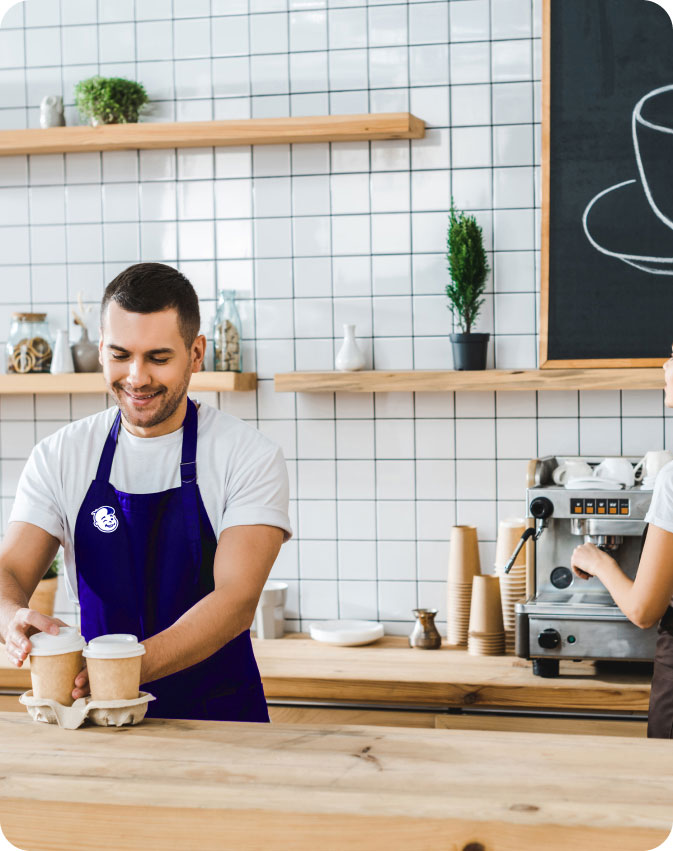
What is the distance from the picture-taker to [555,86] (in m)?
2.81

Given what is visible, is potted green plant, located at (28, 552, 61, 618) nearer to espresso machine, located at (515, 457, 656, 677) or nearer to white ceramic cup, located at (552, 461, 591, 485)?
espresso machine, located at (515, 457, 656, 677)

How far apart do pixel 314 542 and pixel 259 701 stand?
119cm

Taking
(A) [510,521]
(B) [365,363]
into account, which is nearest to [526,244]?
(B) [365,363]

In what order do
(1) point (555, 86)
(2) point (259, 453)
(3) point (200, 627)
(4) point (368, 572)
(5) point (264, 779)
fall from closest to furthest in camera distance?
(5) point (264, 779)
(3) point (200, 627)
(2) point (259, 453)
(1) point (555, 86)
(4) point (368, 572)

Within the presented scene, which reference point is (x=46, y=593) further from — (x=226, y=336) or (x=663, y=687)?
(x=663, y=687)

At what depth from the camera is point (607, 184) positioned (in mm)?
2811

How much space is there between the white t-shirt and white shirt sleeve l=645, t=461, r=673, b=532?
71 centimetres

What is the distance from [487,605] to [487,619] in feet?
0.14

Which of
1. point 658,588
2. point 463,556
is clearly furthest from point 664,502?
point 463,556

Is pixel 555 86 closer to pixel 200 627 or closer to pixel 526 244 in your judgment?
pixel 526 244

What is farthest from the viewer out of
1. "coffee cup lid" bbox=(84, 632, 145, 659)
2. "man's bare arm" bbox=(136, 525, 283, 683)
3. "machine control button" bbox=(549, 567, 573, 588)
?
"machine control button" bbox=(549, 567, 573, 588)

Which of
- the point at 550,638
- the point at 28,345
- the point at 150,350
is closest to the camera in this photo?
the point at 150,350

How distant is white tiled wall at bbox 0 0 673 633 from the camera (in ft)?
9.52

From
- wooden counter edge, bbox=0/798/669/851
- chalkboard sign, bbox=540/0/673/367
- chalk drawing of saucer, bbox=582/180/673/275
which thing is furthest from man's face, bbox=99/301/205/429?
chalk drawing of saucer, bbox=582/180/673/275
